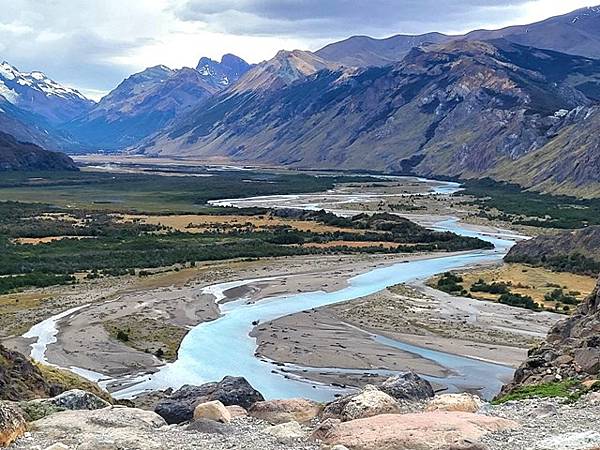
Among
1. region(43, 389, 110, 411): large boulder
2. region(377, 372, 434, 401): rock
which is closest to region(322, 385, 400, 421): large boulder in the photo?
region(377, 372, 434, 401): rock

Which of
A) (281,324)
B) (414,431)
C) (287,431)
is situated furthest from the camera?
(281,324)

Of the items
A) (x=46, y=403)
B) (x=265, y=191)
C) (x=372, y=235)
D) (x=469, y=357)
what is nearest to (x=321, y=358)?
(x=469, y=357)

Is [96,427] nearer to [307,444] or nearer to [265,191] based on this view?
[307,444]

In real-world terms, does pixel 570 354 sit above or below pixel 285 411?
above

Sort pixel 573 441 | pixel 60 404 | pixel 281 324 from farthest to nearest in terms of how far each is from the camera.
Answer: pixel 281 324, pixel 60 404, pixel 573 441

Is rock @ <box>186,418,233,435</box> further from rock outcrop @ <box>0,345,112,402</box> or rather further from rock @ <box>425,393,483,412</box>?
rock outcrop @ <box>0,345,112,402</box>

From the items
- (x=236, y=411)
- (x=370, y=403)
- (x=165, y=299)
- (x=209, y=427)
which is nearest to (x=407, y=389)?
(x=370, y=403)

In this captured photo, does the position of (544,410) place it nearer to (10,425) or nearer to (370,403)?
(370,403)

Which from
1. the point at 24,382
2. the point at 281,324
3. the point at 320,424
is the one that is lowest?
the point at 281,324
